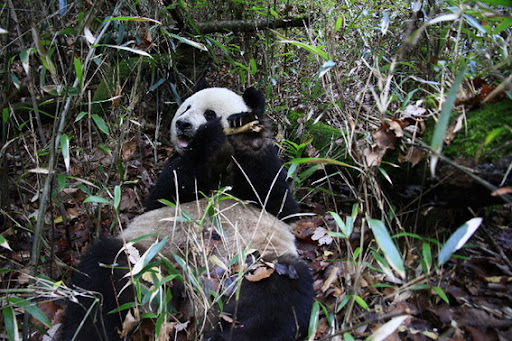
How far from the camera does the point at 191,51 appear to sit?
512 centimetres

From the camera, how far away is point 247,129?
355 cm

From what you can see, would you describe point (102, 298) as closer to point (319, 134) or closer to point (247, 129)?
point (247, 129)

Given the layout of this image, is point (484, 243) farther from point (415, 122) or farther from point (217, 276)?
point (217, 276)

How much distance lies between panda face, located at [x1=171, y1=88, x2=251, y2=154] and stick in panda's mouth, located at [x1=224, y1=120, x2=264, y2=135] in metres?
0.19

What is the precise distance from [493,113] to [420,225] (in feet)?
2.79

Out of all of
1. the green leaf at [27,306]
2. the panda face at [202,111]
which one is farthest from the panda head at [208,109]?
the green leaf at [27,306]

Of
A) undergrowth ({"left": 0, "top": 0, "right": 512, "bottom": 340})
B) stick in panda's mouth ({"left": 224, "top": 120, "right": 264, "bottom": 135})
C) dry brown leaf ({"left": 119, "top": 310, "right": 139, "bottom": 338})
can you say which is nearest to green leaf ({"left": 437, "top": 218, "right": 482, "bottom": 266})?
undergrowth ({"left": 0, "top": 0, "right": 512, "bottom": 340})

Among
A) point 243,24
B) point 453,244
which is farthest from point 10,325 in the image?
point 243,24

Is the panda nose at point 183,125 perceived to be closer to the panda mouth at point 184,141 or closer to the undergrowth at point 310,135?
the panda mouth at point 184,141

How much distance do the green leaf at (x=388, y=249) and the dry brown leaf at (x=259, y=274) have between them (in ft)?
3.18

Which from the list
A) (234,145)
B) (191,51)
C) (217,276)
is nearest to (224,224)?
(217,276)

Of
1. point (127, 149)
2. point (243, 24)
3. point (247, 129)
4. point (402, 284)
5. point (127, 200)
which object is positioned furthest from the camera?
point (243, 24)

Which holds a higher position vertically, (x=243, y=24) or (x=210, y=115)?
(x=243, y=24)

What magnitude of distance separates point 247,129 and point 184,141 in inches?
27.5
